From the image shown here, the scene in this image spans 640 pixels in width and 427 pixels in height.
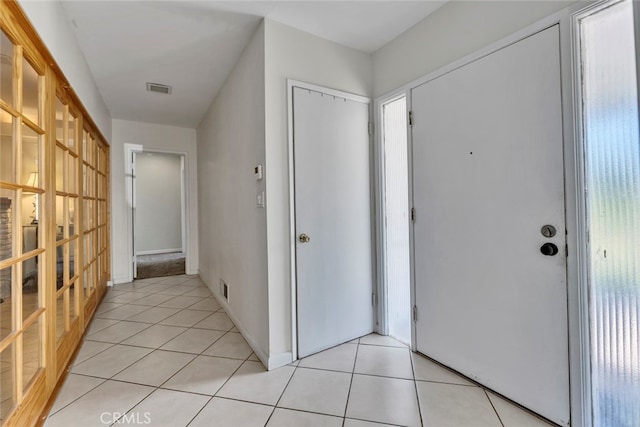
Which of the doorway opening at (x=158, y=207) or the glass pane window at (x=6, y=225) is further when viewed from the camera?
the doorway opening at (x=158, y=207)

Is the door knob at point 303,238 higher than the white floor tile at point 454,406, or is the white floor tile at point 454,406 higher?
the door knob at point 303,238

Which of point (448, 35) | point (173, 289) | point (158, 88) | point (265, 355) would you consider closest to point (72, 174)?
point (158, 88)

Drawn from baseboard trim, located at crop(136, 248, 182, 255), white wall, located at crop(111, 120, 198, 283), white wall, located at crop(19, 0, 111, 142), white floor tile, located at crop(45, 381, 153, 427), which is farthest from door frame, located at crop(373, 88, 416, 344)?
baseboard trim, located at crop(136, 248, 182, 255)

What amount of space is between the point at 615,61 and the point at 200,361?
9.56 ft

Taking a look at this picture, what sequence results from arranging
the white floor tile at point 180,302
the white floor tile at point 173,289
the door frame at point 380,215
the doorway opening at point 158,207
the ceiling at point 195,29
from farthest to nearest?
the doorway opening at point 158,207, the white floor tile at point 173,289, the white floor tile at point 180,302, the door frame at point 380,215, the ceiling at point 195,29

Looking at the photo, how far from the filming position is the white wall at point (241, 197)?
2127 mm

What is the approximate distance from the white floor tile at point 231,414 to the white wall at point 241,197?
41 cm

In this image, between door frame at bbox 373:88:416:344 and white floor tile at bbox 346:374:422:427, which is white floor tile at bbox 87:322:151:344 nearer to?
white floor tile at bbox 346:374:422:427

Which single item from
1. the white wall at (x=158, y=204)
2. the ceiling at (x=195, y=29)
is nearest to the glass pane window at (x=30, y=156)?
the ceiling at (x=195, y=29)

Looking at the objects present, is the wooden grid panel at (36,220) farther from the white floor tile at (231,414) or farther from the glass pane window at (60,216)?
the white floor tile at (231,414)

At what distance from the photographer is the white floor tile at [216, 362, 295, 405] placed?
1692mm

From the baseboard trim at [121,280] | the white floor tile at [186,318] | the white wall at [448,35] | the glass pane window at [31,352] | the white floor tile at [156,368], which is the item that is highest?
the white wall at [448,35]

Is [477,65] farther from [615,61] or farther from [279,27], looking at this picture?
[279,27]

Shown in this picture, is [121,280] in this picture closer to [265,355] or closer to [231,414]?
[265,355]
